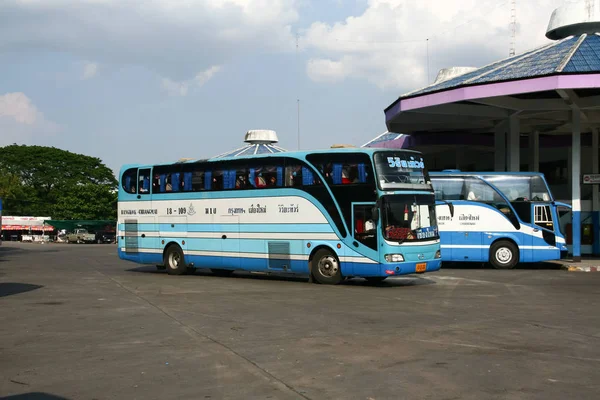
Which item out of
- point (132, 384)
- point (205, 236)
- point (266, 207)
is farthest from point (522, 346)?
point (205, 236)

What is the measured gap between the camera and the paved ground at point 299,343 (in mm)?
6359

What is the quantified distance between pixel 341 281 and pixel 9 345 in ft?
34.3

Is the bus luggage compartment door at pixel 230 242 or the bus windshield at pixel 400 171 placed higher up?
the bus windshield at pixel 400 171

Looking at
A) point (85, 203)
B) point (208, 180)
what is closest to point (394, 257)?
point (208, 180)

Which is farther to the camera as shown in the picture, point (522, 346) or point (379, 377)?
point (522, 346)

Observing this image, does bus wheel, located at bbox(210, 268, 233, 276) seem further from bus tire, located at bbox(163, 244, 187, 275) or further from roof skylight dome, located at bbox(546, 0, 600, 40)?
roof skylight dome, located at bbox(546, 0, 600, 40)

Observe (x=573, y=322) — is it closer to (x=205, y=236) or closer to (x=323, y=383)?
(x=323, y=383)

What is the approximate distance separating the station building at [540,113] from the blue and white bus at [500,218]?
11.1ft

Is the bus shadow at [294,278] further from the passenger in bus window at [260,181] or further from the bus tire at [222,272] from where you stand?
the passenger in bus window at [260,181]

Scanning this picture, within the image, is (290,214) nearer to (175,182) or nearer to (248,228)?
(248,228)

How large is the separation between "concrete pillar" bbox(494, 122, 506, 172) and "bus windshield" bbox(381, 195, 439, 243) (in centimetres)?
1758

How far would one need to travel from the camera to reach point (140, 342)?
28.6 feet

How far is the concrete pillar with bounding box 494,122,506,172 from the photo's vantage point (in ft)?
109

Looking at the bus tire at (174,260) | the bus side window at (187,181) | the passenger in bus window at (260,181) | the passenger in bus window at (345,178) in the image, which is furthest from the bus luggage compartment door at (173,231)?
the passenger in bus window at (345,178)
